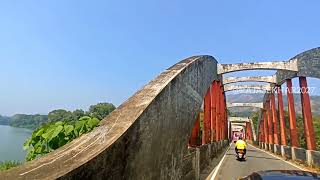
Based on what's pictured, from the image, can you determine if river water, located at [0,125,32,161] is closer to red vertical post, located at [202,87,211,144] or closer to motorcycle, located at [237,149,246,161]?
red vertical post, located at [202,87,211,144]

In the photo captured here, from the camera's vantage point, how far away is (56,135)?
8.62 metres

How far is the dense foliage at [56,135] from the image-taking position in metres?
8.70

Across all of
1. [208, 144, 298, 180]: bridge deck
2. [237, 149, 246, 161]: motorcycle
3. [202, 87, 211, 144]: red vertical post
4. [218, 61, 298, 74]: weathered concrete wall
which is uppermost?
[218, 61, 298, 74]: weathered concrete wall

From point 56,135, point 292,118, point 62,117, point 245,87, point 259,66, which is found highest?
point 245,87

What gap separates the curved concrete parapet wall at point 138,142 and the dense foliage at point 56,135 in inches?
85.7

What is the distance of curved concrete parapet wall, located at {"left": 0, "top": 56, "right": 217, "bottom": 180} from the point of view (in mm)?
3568

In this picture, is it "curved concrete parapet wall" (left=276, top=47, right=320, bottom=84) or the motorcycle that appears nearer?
the motorcycle

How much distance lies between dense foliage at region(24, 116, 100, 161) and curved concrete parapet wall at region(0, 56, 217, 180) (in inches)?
85.7

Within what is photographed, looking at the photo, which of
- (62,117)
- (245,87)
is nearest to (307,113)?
(245,87)

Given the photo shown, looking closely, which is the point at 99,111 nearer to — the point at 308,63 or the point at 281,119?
the point at 281,119

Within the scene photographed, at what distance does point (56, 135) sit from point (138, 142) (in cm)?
416

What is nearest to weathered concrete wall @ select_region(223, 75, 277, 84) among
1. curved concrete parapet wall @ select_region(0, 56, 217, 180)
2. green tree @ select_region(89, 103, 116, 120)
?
green tree @ select_region(89, 103, 116, 120)

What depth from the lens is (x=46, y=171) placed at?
3.33 m

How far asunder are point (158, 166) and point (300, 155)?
19.1m
